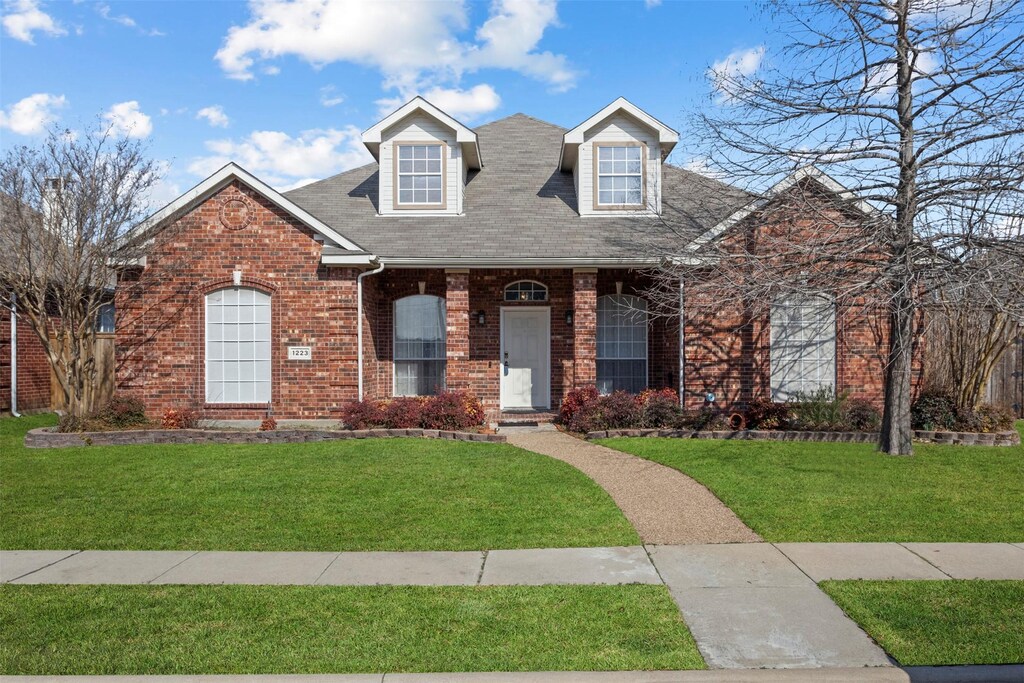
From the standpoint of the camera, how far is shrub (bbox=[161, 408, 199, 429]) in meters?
13.6

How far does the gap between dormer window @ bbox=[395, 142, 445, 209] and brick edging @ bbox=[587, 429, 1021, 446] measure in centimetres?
697

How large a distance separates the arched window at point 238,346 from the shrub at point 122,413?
1305 mm

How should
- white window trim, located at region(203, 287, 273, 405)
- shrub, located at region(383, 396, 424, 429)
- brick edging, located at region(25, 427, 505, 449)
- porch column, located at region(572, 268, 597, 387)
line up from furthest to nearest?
1. porch column, located at region(572, 268, 597, 387)
2. white window trim, located at region(203, 287, 273, 405)
3. shrub, located at region(383, 396, 424, 429)
4. brick edging, located at region(25, 427, 505, 449)

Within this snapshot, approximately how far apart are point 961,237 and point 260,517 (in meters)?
9.74

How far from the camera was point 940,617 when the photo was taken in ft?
16.4

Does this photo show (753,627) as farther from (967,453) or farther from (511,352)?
(511,352)

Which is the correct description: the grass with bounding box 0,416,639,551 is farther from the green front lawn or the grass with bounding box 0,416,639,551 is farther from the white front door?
the white front door

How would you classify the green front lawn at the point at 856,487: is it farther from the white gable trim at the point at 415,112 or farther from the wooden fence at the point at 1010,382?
the white gable trim at the point at 415,112

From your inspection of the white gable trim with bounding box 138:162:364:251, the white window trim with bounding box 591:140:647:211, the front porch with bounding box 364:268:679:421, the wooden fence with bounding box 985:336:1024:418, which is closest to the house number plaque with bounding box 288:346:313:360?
the front porch with bounding box 364:268:679:421

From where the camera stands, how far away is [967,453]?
11.4m

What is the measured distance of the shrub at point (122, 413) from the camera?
44.6ft

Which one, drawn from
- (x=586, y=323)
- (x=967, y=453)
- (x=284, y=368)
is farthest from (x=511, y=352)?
(x=967, y=453)

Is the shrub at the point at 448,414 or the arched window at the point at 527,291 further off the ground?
the arched window at the point at 527,291

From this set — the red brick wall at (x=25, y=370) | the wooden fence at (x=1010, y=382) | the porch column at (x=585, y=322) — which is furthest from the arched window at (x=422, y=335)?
the wooden fence at (x=1010, y=382)
